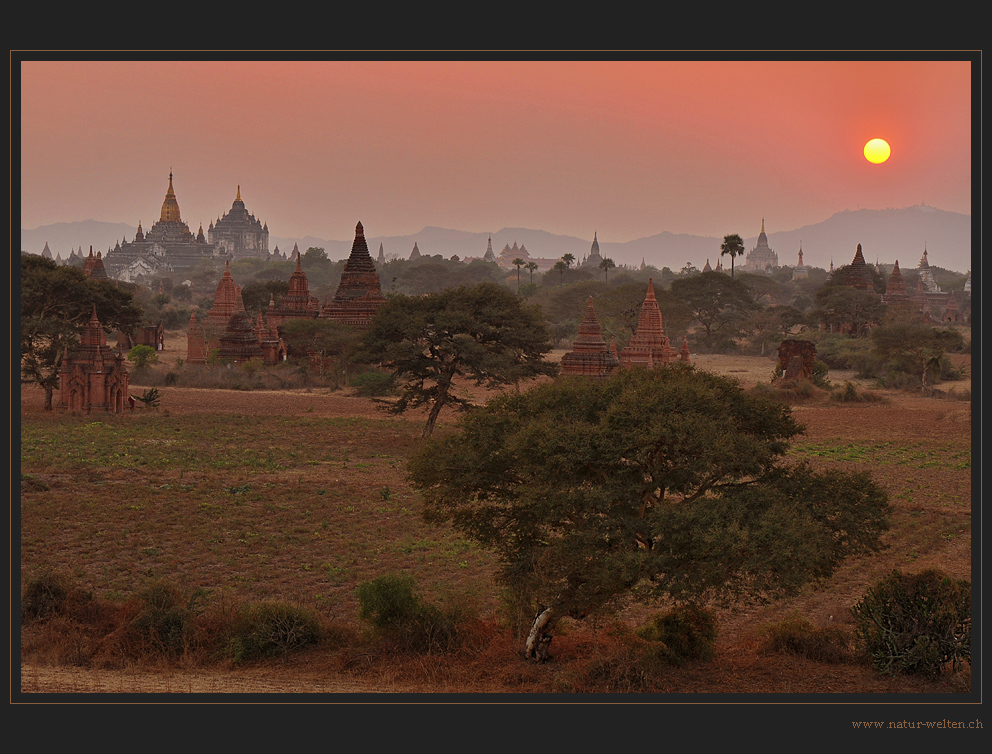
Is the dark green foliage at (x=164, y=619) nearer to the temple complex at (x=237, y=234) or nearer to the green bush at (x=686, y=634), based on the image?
the green bush at (x=686, y=634)

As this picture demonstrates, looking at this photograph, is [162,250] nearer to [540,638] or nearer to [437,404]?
[437,404]

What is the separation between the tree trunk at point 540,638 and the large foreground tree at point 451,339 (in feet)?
58.7

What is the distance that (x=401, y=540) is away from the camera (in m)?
18.0

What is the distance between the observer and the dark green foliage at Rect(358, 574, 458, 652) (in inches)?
499

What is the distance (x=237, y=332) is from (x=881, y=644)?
4292 centimetres

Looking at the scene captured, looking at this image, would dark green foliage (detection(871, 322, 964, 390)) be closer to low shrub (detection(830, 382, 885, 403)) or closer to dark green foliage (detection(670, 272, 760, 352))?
low shrub (detection(830, 382, 885, 403))

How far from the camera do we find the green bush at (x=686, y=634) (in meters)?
12.3

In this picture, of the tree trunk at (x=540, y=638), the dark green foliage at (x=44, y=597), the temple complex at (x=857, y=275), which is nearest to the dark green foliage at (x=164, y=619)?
the dark green foliage at (x=44, y=597)

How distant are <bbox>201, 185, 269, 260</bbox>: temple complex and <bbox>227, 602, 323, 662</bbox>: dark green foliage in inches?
6216

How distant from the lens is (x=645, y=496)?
1171 centimetres

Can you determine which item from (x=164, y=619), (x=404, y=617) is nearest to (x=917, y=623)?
(x=404, y=617)

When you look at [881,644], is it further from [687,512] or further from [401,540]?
[401,540]

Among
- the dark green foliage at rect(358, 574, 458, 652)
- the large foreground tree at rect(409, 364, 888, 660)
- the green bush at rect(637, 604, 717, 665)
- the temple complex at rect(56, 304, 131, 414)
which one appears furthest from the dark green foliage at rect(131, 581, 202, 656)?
the temple complex at rect(56, 304, 131, 414)

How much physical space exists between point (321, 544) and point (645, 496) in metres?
7.87
